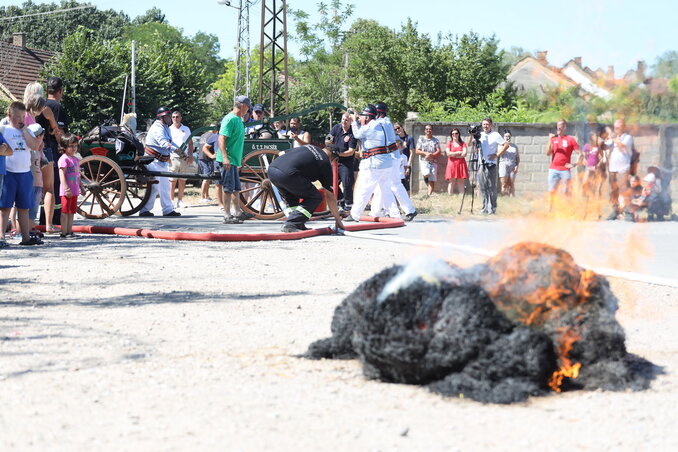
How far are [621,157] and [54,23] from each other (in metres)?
76.9

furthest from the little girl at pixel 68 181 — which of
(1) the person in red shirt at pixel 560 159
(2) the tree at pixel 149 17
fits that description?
(2) the tree at pixel 149 17

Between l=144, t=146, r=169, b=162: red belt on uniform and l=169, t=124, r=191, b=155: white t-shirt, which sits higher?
l=169, t=124, r=191, b=155: white t-shirt

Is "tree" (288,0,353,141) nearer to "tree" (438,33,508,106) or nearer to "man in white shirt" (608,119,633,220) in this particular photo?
"tree" (438,33,508,106)

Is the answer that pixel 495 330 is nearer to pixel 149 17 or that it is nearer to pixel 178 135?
pixel 178 135

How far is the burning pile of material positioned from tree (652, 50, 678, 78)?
5.76 ft

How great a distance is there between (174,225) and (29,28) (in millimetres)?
74448

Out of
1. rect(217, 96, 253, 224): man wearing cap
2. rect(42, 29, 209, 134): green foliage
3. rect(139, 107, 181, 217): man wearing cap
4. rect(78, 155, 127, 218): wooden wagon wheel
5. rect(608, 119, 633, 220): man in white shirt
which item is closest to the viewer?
rect(608, 119, 633, 220): man in white shirt

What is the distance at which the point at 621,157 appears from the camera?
1392 centimetres

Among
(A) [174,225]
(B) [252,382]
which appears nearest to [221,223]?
(A) [174,225]

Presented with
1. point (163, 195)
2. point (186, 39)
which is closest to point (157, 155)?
point (163, 195)

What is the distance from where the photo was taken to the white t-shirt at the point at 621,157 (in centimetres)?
1236

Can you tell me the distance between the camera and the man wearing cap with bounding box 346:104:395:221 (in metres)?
14.5

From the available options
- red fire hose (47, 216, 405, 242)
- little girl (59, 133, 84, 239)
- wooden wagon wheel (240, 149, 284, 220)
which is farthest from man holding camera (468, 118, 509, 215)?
little girl (59, 133, 84, 239)

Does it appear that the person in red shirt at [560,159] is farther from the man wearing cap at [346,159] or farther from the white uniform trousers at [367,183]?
the man wearing cap at [346,159]
